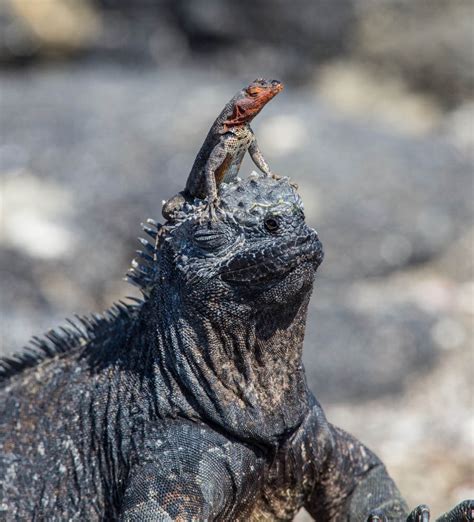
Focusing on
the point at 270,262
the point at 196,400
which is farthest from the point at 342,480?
the point at 270,262

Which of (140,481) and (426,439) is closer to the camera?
(140,481)

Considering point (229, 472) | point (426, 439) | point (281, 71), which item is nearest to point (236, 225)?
point (229, 472)

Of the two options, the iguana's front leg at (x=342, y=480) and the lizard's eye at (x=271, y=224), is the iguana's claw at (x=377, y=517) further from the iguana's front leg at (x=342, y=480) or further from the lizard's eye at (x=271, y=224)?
the lizard's eye at (x=271, y=224)

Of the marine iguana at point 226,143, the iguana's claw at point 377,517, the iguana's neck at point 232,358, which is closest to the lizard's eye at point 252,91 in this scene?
the marine iguana at point 226,143

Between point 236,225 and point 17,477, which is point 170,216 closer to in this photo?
point 236,225

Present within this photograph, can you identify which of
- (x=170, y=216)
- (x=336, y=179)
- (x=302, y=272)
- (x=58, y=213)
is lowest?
(x=302, y=272)

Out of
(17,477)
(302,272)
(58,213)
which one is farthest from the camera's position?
(58,213)
